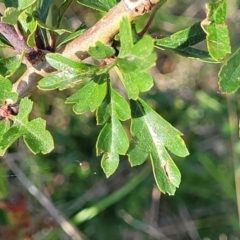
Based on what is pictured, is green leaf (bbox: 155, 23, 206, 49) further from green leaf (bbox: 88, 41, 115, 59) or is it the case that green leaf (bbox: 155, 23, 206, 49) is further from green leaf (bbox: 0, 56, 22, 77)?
green leaf (bbox: 0, 56, 22, 77)

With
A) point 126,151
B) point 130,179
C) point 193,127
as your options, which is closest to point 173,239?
point 130,179

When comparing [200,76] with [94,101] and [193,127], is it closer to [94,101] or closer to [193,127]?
[193,127]

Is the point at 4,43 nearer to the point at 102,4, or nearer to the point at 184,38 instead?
the point at 102,4

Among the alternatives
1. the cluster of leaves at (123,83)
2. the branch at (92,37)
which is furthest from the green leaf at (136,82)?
the branch at (92,37)

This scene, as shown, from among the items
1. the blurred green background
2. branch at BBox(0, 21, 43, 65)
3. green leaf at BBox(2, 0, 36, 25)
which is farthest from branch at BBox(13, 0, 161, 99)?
the blurred green background

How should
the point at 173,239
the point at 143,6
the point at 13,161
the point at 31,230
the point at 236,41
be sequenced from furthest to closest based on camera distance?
1. the point at 236,41
2. the point at 173,239
3. the point at 13,161
4. the point at 31,230
5. the point at 143,6

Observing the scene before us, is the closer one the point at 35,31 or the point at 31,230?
the point at 35,31

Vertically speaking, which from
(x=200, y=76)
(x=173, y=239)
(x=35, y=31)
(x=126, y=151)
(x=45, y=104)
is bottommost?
(x=173, y=239)

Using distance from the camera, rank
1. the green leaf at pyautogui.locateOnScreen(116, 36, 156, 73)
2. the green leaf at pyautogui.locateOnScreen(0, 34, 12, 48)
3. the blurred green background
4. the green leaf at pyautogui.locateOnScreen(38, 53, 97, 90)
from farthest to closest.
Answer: the blurred green background, the green leaf at pyautogui.locateOnScreen(0, 34, 12, 48), the green leaf at pyautogui.locateOnScreen(38, 53, 97, 90), the green leaf at pyautogui.locateOnScreen(116, 36, 156, 73)
